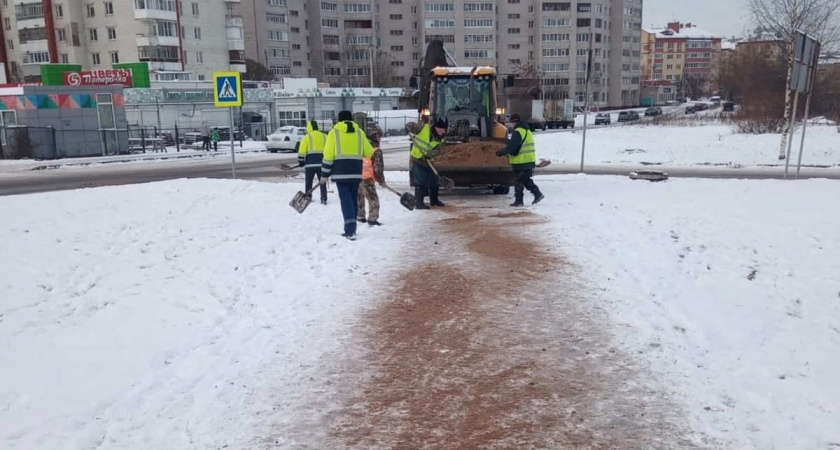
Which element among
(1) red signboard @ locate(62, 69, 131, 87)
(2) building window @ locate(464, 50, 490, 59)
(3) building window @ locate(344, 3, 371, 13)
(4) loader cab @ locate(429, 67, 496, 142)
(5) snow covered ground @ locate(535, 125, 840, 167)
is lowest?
(5) snow covered ground @ locate(535, 125, 840, 167)

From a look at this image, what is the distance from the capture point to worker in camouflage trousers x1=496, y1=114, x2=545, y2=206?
41.1 ft

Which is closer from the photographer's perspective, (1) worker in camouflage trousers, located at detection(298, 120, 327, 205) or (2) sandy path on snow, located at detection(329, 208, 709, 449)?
(2) sandy path on snow, located at detection(329, 208, 709, 449)

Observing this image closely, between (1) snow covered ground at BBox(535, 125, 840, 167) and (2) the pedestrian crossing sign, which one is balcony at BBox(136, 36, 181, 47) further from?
(2) the pedestrian crossing sign

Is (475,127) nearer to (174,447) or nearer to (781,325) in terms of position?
(781,325)

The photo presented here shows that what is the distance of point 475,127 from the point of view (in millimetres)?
15297

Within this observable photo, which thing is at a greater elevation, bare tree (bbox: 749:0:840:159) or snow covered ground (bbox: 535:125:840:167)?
bare tree (bbox: 749:0:840:159)

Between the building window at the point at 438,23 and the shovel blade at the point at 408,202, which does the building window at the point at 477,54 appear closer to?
the building window at the point at 438,23

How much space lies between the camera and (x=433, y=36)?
98.5 metres

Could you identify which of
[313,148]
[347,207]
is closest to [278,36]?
[313,148]

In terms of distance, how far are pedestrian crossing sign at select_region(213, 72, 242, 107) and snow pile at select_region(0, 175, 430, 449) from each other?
4620 mm

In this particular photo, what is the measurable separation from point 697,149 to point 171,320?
2732 centimetres

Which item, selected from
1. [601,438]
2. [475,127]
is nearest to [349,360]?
[601,438]

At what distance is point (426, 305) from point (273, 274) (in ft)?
6.96

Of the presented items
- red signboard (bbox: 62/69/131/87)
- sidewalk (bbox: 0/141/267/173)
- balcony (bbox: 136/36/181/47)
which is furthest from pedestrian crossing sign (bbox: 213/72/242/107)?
balcony (bbox: 136/36/181/47)
